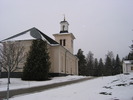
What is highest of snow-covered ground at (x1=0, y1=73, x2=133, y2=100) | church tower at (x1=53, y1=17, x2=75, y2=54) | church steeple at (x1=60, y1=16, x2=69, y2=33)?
church steeple at (x1=60, y1=16, x2=69, y2=33)

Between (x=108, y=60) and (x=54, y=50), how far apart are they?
167 feet

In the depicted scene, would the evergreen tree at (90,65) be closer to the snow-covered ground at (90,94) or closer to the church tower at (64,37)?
the church tower at (64,37)

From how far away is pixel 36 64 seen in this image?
27.5 m

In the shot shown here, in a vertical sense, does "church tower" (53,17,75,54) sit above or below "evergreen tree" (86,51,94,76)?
above

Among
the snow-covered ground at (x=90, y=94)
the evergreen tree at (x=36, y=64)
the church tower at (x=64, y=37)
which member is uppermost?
the church tower at (x=64, y=37)

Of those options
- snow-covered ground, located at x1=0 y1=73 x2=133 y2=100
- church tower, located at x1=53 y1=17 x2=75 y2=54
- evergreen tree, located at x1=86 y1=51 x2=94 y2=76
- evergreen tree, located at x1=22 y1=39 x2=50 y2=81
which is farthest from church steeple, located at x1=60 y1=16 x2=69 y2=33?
snow-covered ground, located at x1=0 y1=73 x2=133 y2=100

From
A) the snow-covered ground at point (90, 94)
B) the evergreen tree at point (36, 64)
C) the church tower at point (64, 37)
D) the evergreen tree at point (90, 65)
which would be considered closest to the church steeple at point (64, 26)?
the church tower at point (64, 37)

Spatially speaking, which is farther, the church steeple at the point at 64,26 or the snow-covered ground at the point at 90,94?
the church steeple at the point at 64,26

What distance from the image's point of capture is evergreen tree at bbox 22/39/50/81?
89.5ft

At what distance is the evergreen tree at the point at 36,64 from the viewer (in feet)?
89.5

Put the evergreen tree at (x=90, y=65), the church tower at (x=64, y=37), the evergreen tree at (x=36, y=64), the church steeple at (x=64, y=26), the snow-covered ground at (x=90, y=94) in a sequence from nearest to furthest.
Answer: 1. the snow-covered ground at (x=90, y=94)
2. the evergreen tree at (x=36, y=64)
3. the church tower at (x=64, y=37)
4. the church steeple at (x=64, y=26)
5. the evergreen tree at (x=90, y=65)

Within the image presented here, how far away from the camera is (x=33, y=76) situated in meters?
27.2

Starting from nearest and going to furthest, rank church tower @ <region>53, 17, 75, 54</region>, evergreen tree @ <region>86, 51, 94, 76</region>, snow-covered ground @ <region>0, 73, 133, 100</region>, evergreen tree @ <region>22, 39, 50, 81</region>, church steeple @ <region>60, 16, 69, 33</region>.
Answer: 1. snow-covered ground @ <region>0, 73, 133, 100</region>
2. evergreen tree @ <region>22, 39, 50, 81</region>
3. church tower @ <region>53, 17, 75, 54</region>
4. church steeple @ <region>60, 16, 69, 33</region>
5. evergreen tree @ <region>86, 51, 94, 76</region>

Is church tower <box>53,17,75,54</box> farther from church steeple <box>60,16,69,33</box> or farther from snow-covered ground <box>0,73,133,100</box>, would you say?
snow-covered ground <box>0,73,133,100</box>
